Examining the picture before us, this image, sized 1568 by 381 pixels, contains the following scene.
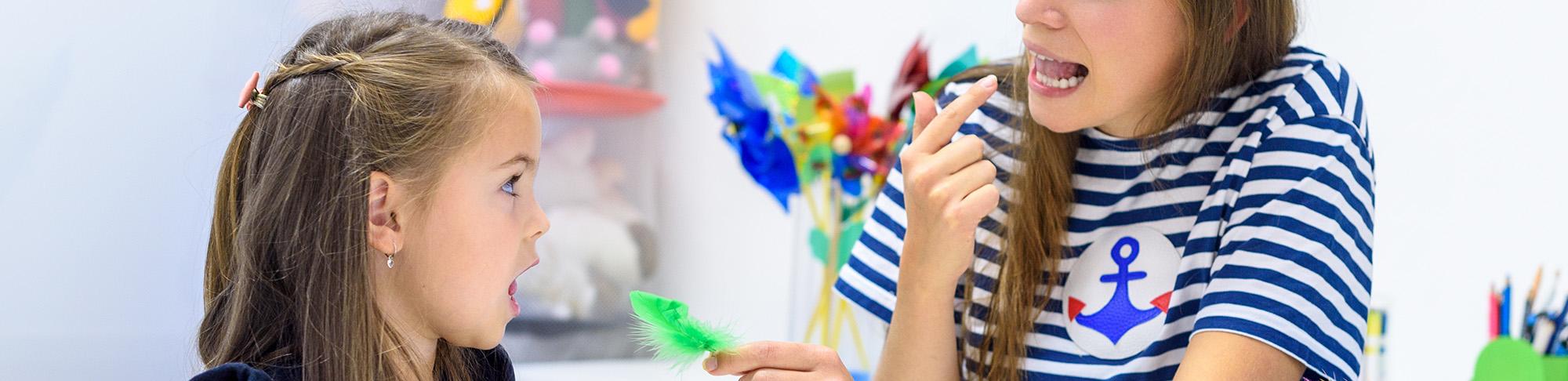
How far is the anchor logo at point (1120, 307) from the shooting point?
0.90m

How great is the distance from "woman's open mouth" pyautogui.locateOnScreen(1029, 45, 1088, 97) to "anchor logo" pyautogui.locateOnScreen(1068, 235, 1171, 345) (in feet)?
0.46

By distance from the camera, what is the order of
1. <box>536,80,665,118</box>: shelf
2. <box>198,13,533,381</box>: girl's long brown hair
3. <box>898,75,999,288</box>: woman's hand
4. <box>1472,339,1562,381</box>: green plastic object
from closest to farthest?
<box>198,13,533,381</box>: girl's long brown hair
<box>898,75,999,288</box>: woman's hand
<box>1472,339,1562,381</box>: green plastic object
<box>536,80,665,118</box>: shelf

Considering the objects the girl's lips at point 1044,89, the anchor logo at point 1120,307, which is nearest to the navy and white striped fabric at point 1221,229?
the anchor logo at point 1120,307

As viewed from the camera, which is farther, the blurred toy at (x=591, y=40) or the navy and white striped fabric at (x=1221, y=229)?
the blurred toy at (x=591, y=40)

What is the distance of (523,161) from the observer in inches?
30.9

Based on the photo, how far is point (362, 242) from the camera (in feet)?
2.33

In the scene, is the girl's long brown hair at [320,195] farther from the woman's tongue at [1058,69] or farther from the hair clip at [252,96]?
the woman's tongue at [1058,69]

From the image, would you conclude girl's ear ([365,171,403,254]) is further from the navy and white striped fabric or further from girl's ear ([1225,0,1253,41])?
girl's ear ([1225,0,1253,41])

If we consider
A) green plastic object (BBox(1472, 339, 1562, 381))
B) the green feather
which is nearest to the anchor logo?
the green feather

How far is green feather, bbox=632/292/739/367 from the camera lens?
0.73 meters

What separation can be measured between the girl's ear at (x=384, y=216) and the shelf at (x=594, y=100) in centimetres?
53

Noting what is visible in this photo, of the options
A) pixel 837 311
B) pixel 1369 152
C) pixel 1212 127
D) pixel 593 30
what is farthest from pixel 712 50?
pixel 1369 152

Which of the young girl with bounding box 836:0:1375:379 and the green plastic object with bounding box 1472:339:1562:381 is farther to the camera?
the green plastic object with bounding box 1472:339:1562:381

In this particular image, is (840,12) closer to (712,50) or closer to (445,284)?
(712,50)
